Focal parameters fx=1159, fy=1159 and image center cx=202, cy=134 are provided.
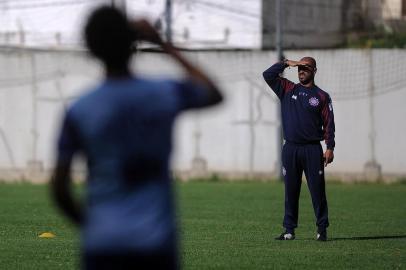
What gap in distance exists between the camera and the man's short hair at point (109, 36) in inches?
214

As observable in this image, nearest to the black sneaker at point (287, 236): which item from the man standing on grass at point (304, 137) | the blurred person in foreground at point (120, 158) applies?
the man standing on grass at point (304, 137)

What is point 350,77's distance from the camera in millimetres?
29984

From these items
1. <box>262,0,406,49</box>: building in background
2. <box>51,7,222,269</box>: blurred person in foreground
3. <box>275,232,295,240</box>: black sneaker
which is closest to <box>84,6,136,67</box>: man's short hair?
<box>51,7,222,269</box>: blurred person in foreground

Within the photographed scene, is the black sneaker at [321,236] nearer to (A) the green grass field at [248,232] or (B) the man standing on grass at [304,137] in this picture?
(B) the man standing on grass at [304,137]

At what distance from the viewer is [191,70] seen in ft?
18.7

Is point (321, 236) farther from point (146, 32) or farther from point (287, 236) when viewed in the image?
point (146, 32)

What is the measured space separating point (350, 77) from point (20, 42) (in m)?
14.9

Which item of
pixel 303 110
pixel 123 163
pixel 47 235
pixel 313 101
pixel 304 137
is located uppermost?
pixel 123 163

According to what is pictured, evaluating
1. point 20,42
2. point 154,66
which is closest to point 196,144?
point 154,66

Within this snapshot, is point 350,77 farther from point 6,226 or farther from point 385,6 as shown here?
point 6,226

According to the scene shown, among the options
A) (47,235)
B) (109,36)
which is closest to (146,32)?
(109,36)

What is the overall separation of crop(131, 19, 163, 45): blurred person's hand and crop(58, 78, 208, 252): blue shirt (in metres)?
0.27

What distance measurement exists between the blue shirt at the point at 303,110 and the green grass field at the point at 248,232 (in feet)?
4.19

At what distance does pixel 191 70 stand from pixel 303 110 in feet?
27.4
